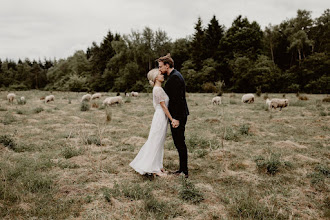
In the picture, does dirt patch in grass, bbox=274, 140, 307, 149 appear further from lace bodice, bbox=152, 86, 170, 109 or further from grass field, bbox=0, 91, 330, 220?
lace bodice, bbox=152, 86, 170, 109

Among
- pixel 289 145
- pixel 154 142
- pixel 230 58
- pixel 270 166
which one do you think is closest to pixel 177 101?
pixel 154 142

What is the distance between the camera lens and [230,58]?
39156mm

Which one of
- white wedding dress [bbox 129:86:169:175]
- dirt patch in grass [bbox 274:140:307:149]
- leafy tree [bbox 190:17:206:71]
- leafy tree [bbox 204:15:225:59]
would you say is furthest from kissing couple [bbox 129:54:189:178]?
leafy tree [bbox 204:15:225:59]

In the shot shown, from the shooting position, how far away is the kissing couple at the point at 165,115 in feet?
13.0

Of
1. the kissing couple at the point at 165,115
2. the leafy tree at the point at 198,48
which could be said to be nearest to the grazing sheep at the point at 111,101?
the kissing couple at the point at 165,115

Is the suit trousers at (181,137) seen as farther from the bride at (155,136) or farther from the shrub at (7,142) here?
the shrub at (7,142)

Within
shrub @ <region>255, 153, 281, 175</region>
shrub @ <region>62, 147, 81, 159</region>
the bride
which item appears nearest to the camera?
the bride

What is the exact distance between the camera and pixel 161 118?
422cm

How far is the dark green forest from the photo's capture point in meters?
33.2

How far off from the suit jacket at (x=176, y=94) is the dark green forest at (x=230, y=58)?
798 inches

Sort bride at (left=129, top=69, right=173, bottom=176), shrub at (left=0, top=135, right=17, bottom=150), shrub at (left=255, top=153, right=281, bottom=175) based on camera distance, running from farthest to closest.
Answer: shrub at (left=0, top=135, right=17, bottom=150), shrub at (left=255, top=153, right=281, bottom=175), bride at (left=129, top=69, right=173, bottom=176)

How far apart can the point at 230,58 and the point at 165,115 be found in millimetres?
38211

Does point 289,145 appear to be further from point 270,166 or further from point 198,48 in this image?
point 198,48

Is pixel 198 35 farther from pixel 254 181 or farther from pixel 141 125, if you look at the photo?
pixel 254 181
